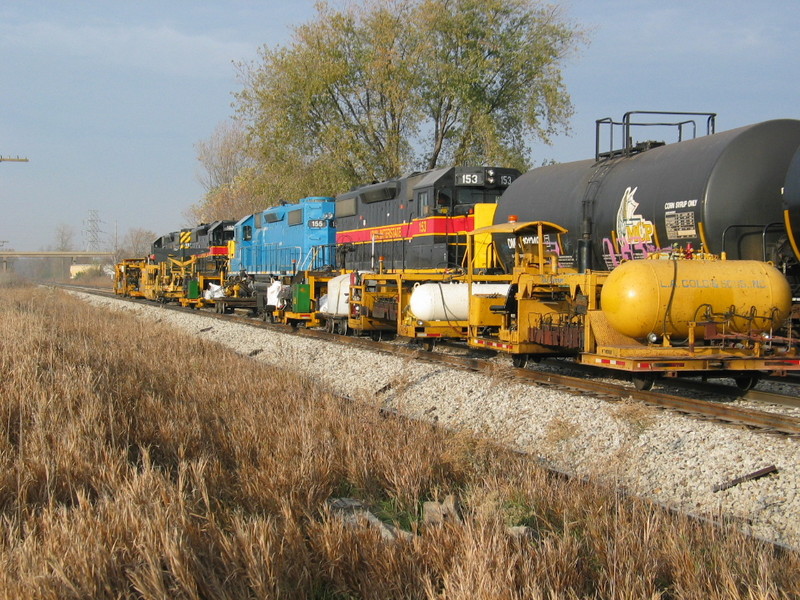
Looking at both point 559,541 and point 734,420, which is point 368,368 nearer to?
point 734,420

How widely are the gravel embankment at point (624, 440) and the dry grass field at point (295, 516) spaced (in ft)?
2.81

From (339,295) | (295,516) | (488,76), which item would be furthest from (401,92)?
(295,516)

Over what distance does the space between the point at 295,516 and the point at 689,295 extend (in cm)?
525

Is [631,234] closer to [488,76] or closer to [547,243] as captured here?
[547,243]

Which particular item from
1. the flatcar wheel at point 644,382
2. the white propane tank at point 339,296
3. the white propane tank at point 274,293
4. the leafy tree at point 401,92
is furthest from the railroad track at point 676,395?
the leafy tree at point 401,92

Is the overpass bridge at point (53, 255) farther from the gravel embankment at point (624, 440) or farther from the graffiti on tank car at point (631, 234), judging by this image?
the graffiti on tank car at point (631, 234)

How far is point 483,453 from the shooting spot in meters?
5.75

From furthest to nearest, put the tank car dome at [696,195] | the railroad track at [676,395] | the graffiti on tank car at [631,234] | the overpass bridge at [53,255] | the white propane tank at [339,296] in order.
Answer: the overpass bridge at [53,255]
the white propane tank at [339,296]
the graffiti on tank car at [631,234]
the tank car dome at [696,195]
the railroad track at [676,395]

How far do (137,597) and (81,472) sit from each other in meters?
1.81

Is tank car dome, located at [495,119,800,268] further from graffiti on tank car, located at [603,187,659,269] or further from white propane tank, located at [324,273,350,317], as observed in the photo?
white propane tank, located at [324,273,350,317]

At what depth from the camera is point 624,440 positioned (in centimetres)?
661

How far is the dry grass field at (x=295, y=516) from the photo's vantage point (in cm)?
323

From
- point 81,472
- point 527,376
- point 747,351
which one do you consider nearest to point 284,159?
point 527,376

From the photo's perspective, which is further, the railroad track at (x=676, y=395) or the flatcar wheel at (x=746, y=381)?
the flatcar wheel at (x=746, y=381)
